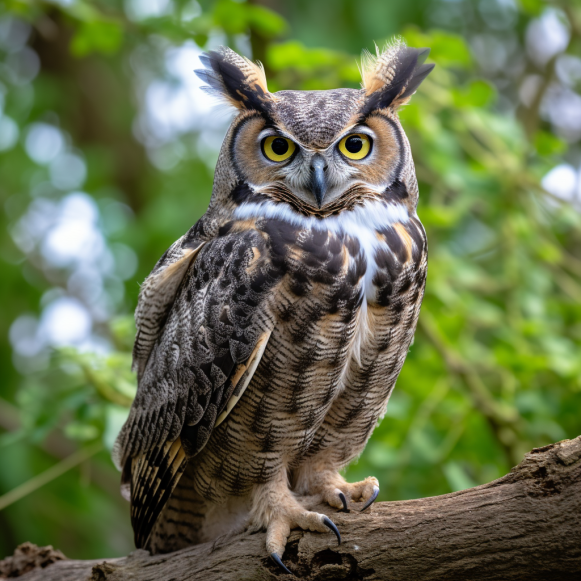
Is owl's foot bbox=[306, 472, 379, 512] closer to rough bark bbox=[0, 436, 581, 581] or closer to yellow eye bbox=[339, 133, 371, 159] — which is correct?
rough bark bbox=[0, 436, 581, 581]

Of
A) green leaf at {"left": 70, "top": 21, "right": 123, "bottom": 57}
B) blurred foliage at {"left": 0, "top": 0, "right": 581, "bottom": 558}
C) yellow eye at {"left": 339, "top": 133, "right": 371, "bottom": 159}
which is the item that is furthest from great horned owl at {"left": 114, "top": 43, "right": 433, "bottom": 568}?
green leaf at {"left": 70, "top": 21, "right": 123, "bottom": 57}

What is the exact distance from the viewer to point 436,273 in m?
3.02

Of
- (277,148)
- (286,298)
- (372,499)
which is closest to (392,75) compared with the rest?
(277,148)

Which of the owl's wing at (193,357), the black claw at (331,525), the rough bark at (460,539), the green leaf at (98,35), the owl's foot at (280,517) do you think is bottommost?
the rough bark at (460,539)

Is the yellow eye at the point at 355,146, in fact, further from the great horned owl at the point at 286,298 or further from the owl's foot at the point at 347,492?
the owl's foot at the point at 347,492

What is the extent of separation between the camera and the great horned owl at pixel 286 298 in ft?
6.00

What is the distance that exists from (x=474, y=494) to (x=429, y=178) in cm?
201

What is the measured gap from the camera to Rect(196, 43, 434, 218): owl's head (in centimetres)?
185

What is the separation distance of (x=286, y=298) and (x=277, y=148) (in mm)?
426

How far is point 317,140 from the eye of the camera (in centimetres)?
183

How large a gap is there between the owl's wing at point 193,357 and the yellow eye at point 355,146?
338 millimetres

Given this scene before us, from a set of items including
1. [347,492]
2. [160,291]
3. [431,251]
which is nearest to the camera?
[347,492]

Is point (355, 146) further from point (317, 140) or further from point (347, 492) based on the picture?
point (347, 492)

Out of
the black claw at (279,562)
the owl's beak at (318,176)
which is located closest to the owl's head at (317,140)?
the owl's beak at (318,176)
